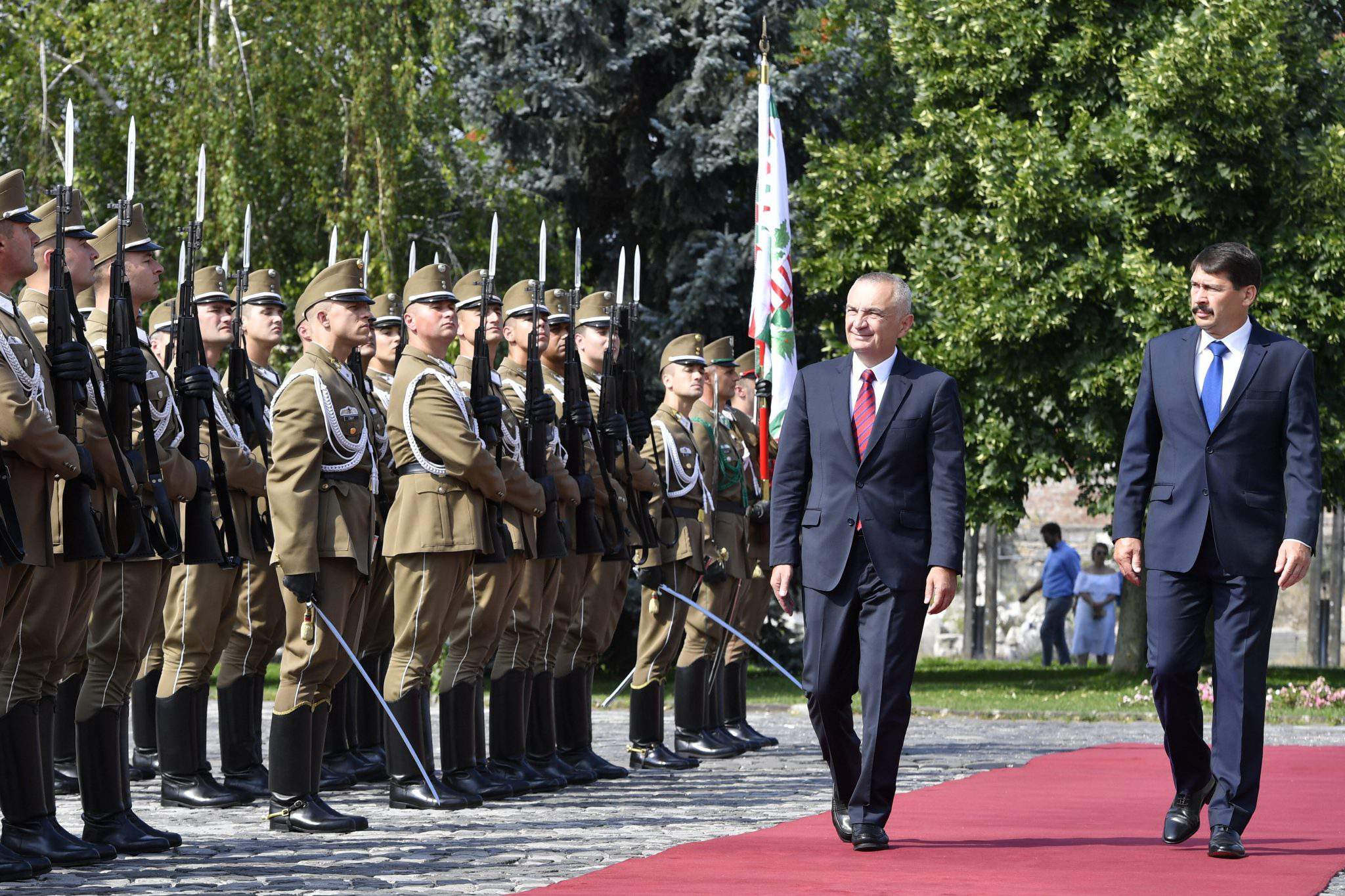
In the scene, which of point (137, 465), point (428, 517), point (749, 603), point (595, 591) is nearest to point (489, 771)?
point (595, 591)

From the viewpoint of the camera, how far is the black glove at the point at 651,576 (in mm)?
11102

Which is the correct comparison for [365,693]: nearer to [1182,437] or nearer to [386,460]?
[386,460]

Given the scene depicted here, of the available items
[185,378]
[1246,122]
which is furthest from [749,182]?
[185,378]

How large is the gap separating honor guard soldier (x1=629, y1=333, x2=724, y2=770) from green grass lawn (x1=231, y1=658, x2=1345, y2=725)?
1506mm

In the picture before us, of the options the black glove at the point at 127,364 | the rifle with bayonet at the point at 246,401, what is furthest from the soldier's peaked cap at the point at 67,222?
the rifle with bayonet at the point at 246,401

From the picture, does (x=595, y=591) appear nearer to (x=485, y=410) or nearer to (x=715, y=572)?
(x=715, y=572)

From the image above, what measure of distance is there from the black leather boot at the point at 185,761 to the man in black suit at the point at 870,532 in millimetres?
2868

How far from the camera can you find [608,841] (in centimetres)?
781

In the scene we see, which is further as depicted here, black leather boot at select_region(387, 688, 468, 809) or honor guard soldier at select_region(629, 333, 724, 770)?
honor guard soldier at select_region(629, 333, 724, 770)

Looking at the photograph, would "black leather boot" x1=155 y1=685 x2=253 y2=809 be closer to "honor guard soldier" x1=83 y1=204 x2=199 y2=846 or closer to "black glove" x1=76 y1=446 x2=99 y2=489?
"honor guard soldier" x1=83 y1=204 x2=199 y2=846

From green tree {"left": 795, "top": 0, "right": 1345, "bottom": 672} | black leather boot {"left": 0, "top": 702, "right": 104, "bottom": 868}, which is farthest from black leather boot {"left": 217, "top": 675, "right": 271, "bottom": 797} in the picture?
green tree {"left": 795, "top": 0, "right": 1345, "bottom": 672}

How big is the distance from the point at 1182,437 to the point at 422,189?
46.1 feet

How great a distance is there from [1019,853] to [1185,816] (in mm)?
680

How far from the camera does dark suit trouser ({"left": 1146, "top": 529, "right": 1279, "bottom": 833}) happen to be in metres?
7.39
